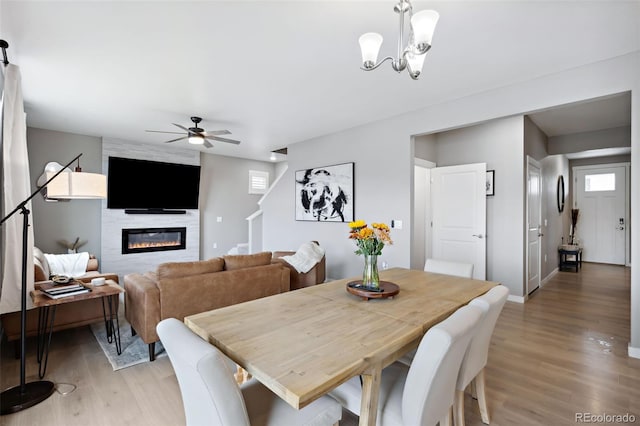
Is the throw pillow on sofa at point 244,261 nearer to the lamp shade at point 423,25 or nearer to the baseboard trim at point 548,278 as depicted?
the lamp shade at point 423,25

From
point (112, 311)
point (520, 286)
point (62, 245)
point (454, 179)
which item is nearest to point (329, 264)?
point (454, 179)

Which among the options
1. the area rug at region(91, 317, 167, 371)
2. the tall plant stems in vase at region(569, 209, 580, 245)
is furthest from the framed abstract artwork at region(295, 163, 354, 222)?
the tall plant stems in vase at region(569, 209, 580, 245)

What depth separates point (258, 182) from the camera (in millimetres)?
7922

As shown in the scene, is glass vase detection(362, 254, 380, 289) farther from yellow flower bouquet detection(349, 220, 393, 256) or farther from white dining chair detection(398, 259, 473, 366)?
white dining chair detection(398, 259, 473, 366)

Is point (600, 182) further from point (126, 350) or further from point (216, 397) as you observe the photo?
point (126, 350)

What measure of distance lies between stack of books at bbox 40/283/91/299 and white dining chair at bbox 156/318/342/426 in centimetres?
193

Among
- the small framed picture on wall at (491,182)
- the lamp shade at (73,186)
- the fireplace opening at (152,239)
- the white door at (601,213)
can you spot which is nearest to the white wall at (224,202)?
the fireplace opening at (152,239)

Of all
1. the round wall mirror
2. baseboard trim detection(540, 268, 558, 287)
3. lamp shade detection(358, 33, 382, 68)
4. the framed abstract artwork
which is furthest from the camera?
the round wall mirror

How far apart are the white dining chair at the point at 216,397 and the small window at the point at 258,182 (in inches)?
267

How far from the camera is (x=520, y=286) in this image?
4.11 m

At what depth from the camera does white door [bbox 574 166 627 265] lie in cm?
654

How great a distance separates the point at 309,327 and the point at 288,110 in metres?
3.24

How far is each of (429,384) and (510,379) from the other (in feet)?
5.32

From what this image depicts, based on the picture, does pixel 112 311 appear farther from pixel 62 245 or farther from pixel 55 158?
pixel 55 158
